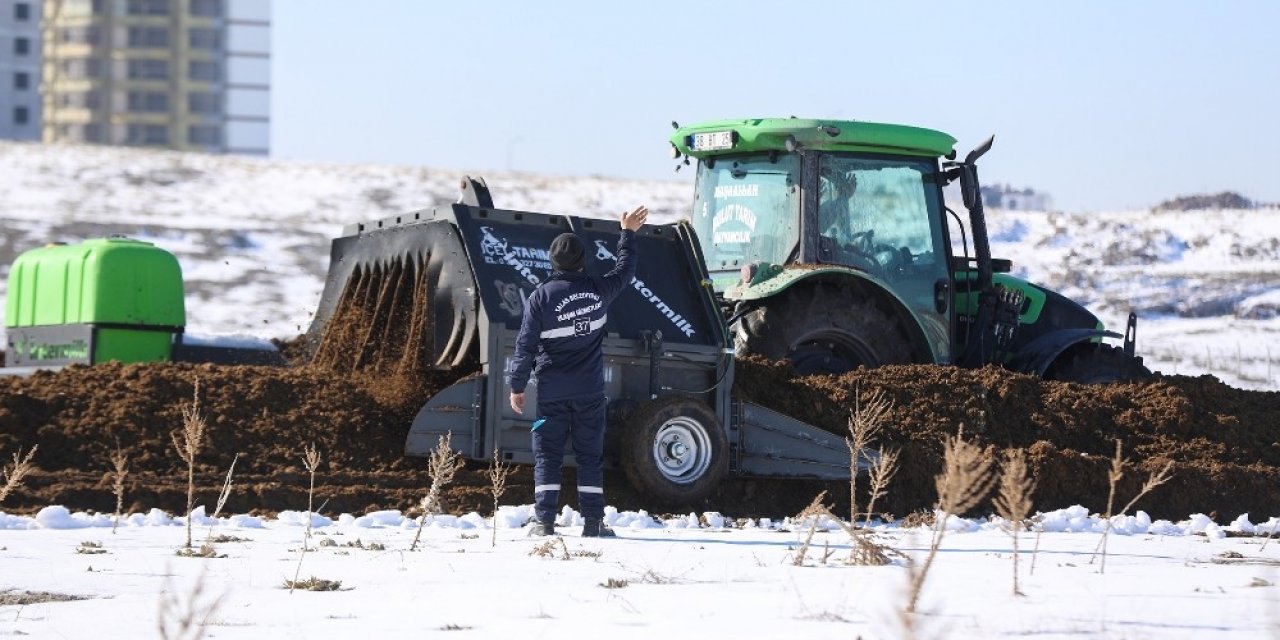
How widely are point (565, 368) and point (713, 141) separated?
4090 mm

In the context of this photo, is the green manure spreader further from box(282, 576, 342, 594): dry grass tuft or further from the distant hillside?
the distant hillside

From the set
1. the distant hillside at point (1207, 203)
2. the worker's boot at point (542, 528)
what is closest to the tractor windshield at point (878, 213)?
the worker's boot at point (542, 528)

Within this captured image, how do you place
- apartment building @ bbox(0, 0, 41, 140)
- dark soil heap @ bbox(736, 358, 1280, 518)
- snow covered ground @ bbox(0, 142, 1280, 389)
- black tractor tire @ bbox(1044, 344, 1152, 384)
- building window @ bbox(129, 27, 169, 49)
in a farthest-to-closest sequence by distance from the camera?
apartment building @ bbox(0, 0, 41, 140) → building window @ bbox(129, 27, 169, 49) → snow covered ground @ bbox(0, 142, 1280, 389) → black tractor tire @ bbox(1044, 344, 1152, 384) → dark soil heap @ bbox(736, 358, 1280, 518)

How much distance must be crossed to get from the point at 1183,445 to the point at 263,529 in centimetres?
657

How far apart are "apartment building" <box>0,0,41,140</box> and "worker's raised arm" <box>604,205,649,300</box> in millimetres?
107078

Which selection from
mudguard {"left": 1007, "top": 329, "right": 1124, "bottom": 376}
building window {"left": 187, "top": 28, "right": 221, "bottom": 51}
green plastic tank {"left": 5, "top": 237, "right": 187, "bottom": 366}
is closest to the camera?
green plastic tank {"left": 5, "top": 237, "right": 187, "bottom": 366}

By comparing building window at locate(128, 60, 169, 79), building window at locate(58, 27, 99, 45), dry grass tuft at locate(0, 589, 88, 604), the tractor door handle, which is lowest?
dry grass tuft at locate(0, 589, 88, 604)

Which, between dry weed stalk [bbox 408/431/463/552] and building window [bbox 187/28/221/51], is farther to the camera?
building window [bbox 187/28/221/51]

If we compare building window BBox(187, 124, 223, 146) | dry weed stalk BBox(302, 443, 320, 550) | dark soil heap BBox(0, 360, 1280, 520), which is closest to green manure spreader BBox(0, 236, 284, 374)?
dark soil heap BBox(0, 360, 1280, 520)

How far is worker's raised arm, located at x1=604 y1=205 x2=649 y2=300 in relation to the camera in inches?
389

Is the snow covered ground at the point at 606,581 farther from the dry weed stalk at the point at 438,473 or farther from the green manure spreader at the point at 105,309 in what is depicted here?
the green manure spreader at the point at 105,309

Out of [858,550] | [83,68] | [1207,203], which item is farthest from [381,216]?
[83,68]

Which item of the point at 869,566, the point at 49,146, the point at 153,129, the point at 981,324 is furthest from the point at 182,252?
the point at 153,129

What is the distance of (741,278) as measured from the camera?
1284 centimetres
